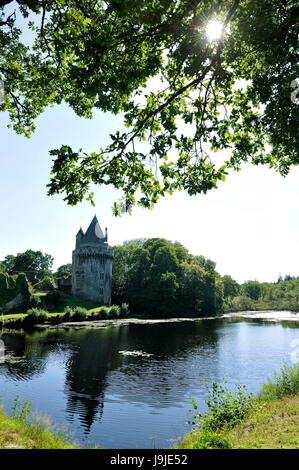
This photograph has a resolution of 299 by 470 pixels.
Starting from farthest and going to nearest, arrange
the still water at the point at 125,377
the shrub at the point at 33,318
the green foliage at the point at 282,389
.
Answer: the shrub at the point at 33,318 → the green foliage at the point at 282,389 → the still water at the point at 125,377

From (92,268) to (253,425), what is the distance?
52.9 metres

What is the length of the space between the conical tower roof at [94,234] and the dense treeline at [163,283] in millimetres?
9928

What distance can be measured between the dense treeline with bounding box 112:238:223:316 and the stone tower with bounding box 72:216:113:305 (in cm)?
585

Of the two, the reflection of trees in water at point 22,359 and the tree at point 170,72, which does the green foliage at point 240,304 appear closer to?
the reflection of trees in water at point 22,359

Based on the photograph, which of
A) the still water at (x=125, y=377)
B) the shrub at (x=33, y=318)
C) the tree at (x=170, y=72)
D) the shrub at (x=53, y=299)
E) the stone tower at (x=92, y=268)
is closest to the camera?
the tree at (x=170, y=72)

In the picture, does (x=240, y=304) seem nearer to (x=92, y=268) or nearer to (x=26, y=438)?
(x=92, y=268)

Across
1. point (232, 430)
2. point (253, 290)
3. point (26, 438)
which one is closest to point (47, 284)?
point (26, 438)

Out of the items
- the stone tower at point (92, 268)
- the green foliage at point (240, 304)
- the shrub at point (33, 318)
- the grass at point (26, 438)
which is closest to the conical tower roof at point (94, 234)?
the stone tower at point (92, 268)

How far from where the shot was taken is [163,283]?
59.3 meters

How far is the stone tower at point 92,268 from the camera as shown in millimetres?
58469

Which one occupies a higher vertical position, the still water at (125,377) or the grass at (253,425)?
Result: the grass at (253,425)
